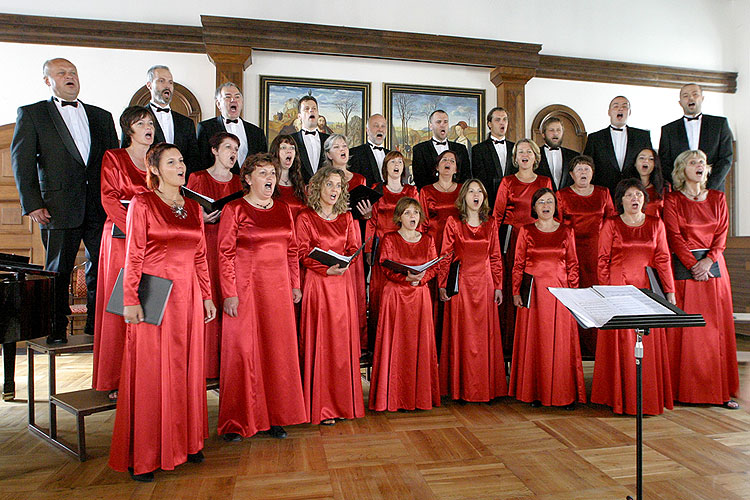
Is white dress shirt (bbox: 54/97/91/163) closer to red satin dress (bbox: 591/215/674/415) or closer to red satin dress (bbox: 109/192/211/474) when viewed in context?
red satin dress (bbox: 109/192/211/474)

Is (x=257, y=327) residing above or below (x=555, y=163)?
below

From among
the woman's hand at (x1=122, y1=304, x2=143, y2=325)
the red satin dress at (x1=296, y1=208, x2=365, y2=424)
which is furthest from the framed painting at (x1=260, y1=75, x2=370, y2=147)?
the woman's hand at (x1=122, y1=304, x2=143, y2=325)

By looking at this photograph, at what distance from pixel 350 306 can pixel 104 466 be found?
1.82 metres

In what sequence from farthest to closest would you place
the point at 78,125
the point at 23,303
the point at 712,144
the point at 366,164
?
the point at 366,164
the point at 712,144
the point at 78,125
the point at 23,303

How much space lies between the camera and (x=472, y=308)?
4.33 meters

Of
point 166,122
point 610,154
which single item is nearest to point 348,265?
point 166,122

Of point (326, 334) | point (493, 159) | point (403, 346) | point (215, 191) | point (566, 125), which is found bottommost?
point (403, 346)

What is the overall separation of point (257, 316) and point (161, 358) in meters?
0.79

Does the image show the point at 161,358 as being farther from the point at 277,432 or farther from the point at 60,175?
the point at 60,175

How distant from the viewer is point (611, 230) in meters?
4.24

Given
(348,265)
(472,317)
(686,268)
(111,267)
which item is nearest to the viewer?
(111,267)

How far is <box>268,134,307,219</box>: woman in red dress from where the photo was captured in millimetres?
3977

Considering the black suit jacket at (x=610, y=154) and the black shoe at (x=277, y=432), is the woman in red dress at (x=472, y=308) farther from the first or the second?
the black suit jacket at (x=610, y=154)

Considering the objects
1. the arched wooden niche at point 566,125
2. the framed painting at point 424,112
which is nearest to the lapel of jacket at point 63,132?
the framed painting at point 424,112
